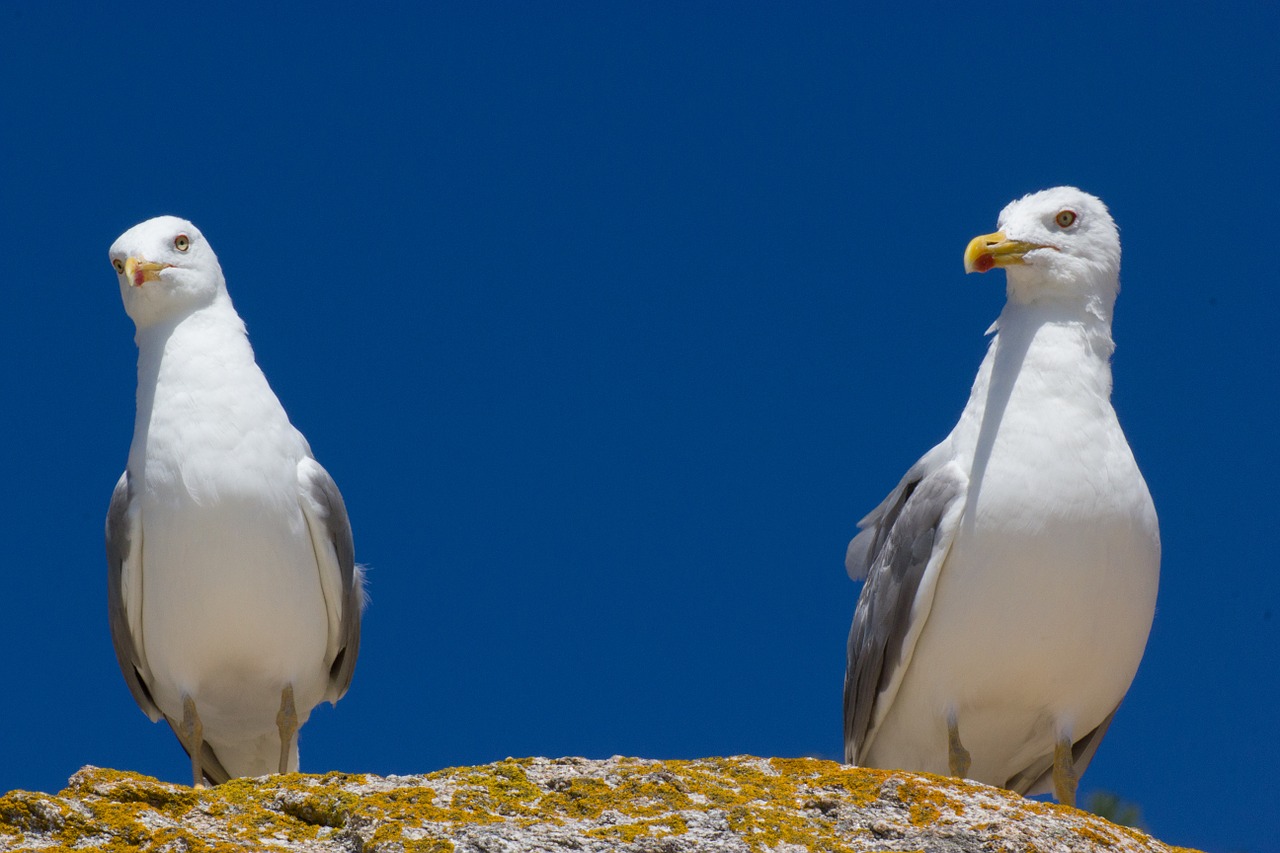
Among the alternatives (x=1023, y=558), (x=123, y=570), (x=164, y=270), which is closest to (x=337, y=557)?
(x=123, y=570)

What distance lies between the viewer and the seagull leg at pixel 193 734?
10880 millimetres

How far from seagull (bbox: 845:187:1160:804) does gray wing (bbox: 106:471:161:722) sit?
15.0 feet

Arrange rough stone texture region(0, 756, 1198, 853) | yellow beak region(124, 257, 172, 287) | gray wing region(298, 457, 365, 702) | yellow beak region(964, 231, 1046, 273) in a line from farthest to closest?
yellow beak region(124, 257, 172, 287), gray wing region(298, 457, 365, 702), yellow beak region(964, 231, 1046, 273), rough stone texture region(0, 756, 1198, 853)

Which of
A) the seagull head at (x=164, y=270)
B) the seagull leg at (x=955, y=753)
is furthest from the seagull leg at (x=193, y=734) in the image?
the seagull leg at (x=955, y=753)

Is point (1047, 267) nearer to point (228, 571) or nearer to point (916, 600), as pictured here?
point (916, 600)

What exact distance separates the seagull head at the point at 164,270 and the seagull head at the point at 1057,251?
5176 mm

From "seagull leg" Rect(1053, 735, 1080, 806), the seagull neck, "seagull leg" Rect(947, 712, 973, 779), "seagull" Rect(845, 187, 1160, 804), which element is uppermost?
the seagull neck

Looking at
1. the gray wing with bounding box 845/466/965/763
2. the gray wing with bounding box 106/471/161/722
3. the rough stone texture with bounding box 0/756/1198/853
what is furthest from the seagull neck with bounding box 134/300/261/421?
the rough stone texture with bounding box 0/756/1198/853

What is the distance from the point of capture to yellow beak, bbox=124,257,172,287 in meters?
11.5

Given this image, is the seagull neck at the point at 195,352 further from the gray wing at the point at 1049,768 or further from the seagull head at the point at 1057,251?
the gray wing at the point at 1049,768

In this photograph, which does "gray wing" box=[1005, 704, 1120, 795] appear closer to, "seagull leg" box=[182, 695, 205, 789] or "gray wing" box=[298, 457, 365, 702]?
"gray wing" box=[298, 457, 365, 702]

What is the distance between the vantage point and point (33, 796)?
18.4ft

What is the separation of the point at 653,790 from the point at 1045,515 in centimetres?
408

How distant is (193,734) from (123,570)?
114cm
